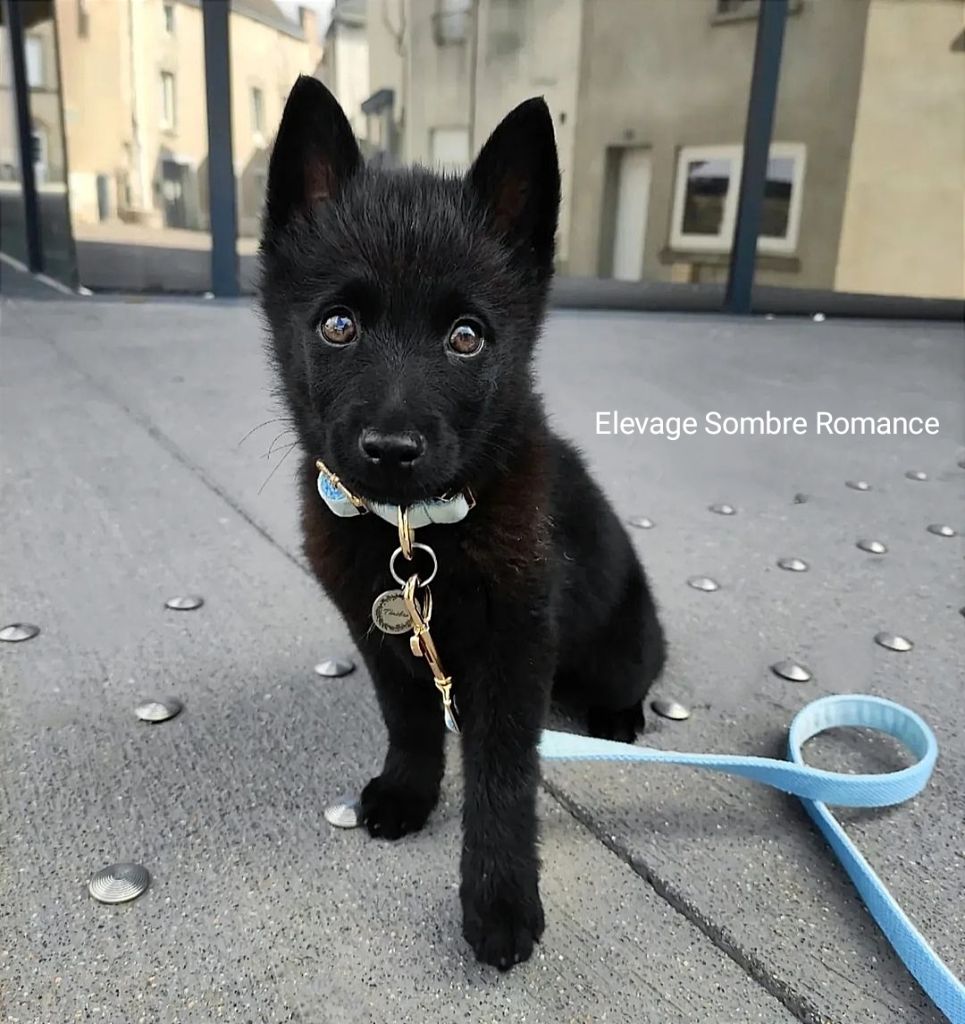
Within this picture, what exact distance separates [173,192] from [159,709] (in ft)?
20.9

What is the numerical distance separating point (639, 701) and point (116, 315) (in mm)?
4507

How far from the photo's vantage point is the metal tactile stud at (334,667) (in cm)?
161

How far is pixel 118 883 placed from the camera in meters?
1.10

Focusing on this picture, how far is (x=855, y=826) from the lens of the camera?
4.17 feet

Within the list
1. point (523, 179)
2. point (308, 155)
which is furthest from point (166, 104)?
point (523, 179)

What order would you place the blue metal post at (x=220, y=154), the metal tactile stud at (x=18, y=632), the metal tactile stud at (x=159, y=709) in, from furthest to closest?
the blue metal post at (x=220, y=154)
the metal tactile stud at (x=18, y=632)
the metal tactile stud at (x=159, y=709)

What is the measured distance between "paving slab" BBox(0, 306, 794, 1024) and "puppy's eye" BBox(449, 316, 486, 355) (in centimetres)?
68

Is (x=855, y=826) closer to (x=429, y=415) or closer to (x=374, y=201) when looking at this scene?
(x=429, y=415)

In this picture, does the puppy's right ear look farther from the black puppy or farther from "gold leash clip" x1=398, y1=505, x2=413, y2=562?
"gold leash clip" x1=398, y1=505, x2=413, y2=562

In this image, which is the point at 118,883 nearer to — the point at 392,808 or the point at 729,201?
the point at 392,808

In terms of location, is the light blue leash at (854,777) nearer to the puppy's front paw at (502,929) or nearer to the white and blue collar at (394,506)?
the puppy's front paw at (502,929)

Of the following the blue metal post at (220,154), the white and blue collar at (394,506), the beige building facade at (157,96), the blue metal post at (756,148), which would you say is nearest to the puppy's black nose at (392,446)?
the white and blue collar at (394,506)

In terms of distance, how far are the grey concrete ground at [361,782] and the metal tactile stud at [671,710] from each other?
0.02 metres

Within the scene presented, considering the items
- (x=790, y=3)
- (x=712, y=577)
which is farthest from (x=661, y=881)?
(x=790, y=3)
